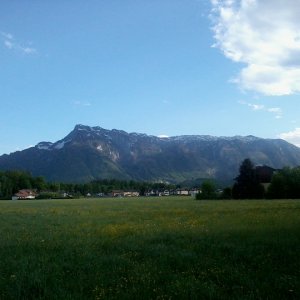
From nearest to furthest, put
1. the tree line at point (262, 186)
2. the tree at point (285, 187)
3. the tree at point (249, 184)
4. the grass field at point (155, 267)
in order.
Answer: the grass field at point (155, 267) → the tree at point (285, 187) → the tree line at point (262, 186) → the tree at point (249, 184)

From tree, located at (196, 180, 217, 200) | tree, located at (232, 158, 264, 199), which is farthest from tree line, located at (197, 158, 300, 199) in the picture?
tree, located at (196, 180, 217, 200)

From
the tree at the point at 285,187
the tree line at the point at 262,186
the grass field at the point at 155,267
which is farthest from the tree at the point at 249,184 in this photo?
the grass field at the point at 155,267

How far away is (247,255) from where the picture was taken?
15.1 metres

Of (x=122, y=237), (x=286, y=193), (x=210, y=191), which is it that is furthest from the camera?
(x=210, y=191)

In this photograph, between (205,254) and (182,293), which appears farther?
(205,254)

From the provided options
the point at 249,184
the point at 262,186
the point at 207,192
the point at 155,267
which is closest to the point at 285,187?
Result: the point at 262,186

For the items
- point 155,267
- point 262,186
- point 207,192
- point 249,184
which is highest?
point 249,184

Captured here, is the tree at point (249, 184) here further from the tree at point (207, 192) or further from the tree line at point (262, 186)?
the tree at point (207, 192)

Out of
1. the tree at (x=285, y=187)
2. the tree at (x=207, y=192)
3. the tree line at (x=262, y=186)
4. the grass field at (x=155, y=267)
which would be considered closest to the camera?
the grass field at (x=155, y=267)

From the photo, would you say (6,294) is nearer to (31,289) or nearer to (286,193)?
(31,289)

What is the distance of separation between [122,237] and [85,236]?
2012mm

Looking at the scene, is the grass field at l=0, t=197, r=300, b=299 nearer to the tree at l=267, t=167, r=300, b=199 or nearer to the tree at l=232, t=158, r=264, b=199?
the tree at l=267, t=167, r=300, b=199

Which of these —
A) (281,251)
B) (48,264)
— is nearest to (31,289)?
(48,264)

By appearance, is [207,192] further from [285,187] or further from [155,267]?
[155,267]
